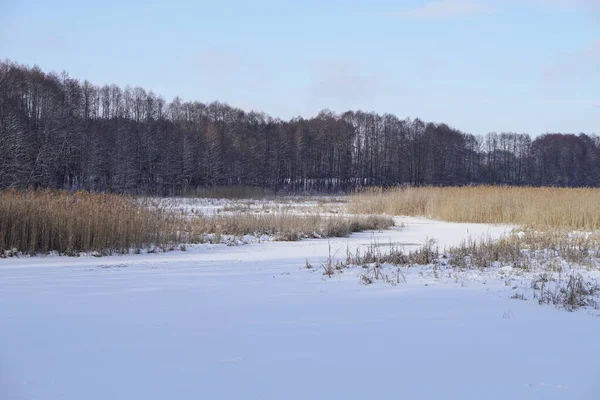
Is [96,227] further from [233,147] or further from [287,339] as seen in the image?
[233,147]

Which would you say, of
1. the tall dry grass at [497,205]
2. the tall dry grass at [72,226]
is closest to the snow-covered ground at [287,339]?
the tall dry grass at [72,226]

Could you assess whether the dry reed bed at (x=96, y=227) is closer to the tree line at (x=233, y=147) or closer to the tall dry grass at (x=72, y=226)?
the tall dry grass at (x=72, y=226)

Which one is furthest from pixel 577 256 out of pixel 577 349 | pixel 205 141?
pixel 205 141

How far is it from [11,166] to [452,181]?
5257 cm

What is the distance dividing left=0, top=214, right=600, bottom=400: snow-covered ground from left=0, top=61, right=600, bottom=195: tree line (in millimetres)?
24254

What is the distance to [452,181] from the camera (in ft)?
208

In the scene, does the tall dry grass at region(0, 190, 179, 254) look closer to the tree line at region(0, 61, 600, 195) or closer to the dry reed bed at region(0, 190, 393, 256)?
the dry reed bed at region(0, 190, 393, 256)

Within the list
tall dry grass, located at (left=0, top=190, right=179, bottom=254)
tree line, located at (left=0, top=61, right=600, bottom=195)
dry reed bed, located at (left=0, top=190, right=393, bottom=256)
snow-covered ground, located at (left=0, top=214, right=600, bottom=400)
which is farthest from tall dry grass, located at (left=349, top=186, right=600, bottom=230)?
tree line, located at (left=0, top=61, right=600, bottom=195)

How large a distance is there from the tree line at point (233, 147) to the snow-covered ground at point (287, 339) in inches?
955

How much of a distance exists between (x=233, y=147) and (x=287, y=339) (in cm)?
4919

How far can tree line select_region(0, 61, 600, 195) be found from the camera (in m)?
39.1

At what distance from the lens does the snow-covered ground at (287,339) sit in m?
3.03

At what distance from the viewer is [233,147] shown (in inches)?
2052

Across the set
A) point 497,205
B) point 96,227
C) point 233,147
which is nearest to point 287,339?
point 96,227
